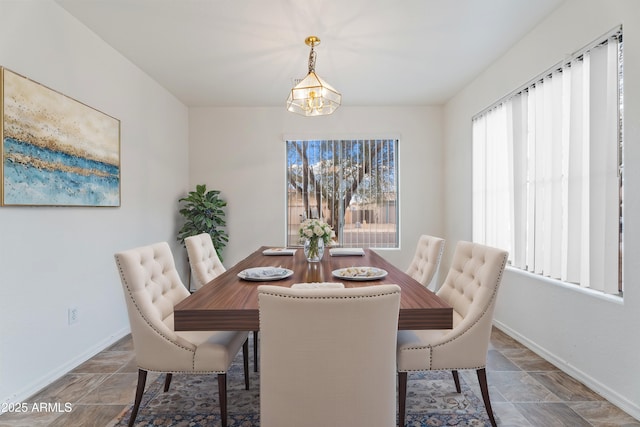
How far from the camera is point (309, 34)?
2.82 metres

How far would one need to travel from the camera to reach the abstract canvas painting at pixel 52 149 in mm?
2037

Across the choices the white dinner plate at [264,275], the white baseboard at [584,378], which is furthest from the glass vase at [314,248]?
the white baseboard at [584,378]

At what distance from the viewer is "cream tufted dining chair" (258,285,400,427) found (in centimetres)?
105

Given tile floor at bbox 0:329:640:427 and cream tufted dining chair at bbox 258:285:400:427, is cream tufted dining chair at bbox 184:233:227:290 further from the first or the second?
cream tufted dining chair at bbox 258:285:400:427

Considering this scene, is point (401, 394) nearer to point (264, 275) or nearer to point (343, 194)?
point (264, 275)

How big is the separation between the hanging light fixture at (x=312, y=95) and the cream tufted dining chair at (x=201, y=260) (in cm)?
129

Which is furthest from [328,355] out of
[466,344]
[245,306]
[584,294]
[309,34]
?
[309,34]

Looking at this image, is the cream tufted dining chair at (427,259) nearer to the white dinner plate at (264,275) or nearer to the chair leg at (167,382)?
the white dinner plate at (264,275)

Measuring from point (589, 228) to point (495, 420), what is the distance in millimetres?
1361

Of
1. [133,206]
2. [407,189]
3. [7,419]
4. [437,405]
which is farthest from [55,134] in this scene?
[407,189]

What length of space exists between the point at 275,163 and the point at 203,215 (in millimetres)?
1225

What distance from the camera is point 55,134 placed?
7.77ft

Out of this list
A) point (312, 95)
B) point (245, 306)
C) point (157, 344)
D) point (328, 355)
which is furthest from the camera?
point (312, 95)

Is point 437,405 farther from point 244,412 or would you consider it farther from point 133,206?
point 133,206
